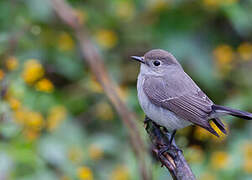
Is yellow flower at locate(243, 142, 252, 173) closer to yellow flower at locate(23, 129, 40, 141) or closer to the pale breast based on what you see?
the pale breast

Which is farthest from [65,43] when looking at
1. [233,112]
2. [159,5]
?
[233,112]

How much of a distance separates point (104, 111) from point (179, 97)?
1.79 m

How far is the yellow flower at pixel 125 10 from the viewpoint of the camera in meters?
5.47

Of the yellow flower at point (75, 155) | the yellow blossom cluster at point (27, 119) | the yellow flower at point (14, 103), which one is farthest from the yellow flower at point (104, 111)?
the yellow flower at point (14, 103)

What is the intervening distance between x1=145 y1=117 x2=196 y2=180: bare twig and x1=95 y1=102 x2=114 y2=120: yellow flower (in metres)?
1.75

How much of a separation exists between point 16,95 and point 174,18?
2.91 meters

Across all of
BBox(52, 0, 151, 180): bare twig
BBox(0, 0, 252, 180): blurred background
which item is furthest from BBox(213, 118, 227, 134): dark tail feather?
BBox(0, 0, 252, 180): blurred background

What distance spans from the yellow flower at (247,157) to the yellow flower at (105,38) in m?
2.11

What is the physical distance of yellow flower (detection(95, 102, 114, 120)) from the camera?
537 centimetres

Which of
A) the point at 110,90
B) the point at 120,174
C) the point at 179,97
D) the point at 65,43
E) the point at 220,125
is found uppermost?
the point at 65,43

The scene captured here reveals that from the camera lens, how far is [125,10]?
559 centimetres

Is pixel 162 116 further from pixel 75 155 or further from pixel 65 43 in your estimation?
pixel 65 43

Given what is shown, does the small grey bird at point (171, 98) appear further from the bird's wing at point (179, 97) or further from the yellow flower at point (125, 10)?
the yellow flower at point (125, 10)

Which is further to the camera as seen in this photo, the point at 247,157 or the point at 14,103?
the point at 247,157
